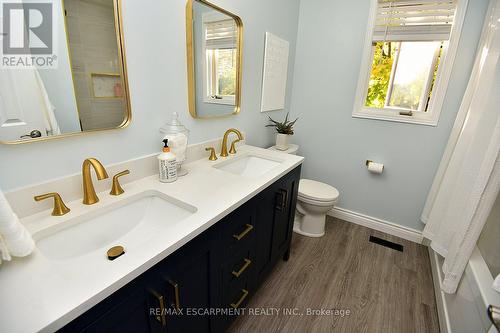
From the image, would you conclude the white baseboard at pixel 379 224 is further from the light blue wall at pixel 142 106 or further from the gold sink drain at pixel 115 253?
the gold sink drain at pixel 115 253

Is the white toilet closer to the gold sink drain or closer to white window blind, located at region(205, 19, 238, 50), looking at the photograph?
white window blind, located at region(205, 19, 238, 50)

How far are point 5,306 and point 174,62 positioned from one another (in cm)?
107

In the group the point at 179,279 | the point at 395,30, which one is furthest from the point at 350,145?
the point at 179,279

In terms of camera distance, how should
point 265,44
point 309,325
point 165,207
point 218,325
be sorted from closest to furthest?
1. point 165,207
2. point 218,325
3. point 309,325
4. point 265,44

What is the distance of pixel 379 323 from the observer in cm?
141

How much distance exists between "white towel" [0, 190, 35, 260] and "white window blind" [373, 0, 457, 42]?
251cm

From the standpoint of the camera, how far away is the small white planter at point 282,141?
2160mm

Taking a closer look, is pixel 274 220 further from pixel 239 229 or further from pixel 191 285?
pixel 191 285

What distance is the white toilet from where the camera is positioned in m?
2.00

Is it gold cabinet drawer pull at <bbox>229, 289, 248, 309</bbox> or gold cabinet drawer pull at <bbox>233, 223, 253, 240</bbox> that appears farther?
gold cabinet drawer pull at <bbox>229, 289, 248, 309</bbox>

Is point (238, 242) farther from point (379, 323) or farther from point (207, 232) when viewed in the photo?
point (379, 323)

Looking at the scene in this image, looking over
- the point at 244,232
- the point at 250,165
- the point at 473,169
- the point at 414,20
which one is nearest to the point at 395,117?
the point at 414,20

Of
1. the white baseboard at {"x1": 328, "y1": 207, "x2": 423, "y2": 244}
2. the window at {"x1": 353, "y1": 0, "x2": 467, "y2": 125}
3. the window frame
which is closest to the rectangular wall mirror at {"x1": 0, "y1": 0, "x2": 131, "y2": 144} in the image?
the window frame

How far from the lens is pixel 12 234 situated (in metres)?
0.56
